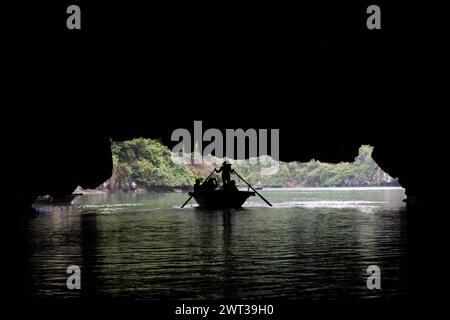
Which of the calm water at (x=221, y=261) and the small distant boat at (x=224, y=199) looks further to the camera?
the small distant boat at (x=224, y=199)

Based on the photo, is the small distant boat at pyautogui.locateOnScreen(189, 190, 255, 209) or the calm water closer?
the calm water

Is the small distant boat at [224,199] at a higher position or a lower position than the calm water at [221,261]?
higher

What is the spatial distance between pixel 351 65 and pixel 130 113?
12.7 meters

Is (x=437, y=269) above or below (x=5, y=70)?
below

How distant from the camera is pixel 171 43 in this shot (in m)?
29.5

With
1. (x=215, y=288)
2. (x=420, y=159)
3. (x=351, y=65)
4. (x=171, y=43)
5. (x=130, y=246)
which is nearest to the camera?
(x=215, y=288)

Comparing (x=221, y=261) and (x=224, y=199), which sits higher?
(x=224, y=199)

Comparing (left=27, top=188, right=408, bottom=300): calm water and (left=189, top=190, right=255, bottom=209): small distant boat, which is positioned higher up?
(left=189, top=190, right=255, bottom=209): small distant boat

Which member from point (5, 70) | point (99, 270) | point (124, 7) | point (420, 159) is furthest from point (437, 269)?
point (420, 159)

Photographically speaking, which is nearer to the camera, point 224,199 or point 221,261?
point 221,261

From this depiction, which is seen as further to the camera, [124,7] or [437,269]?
[124,7]

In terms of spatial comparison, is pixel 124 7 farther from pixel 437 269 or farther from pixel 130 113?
pixel 437 269
